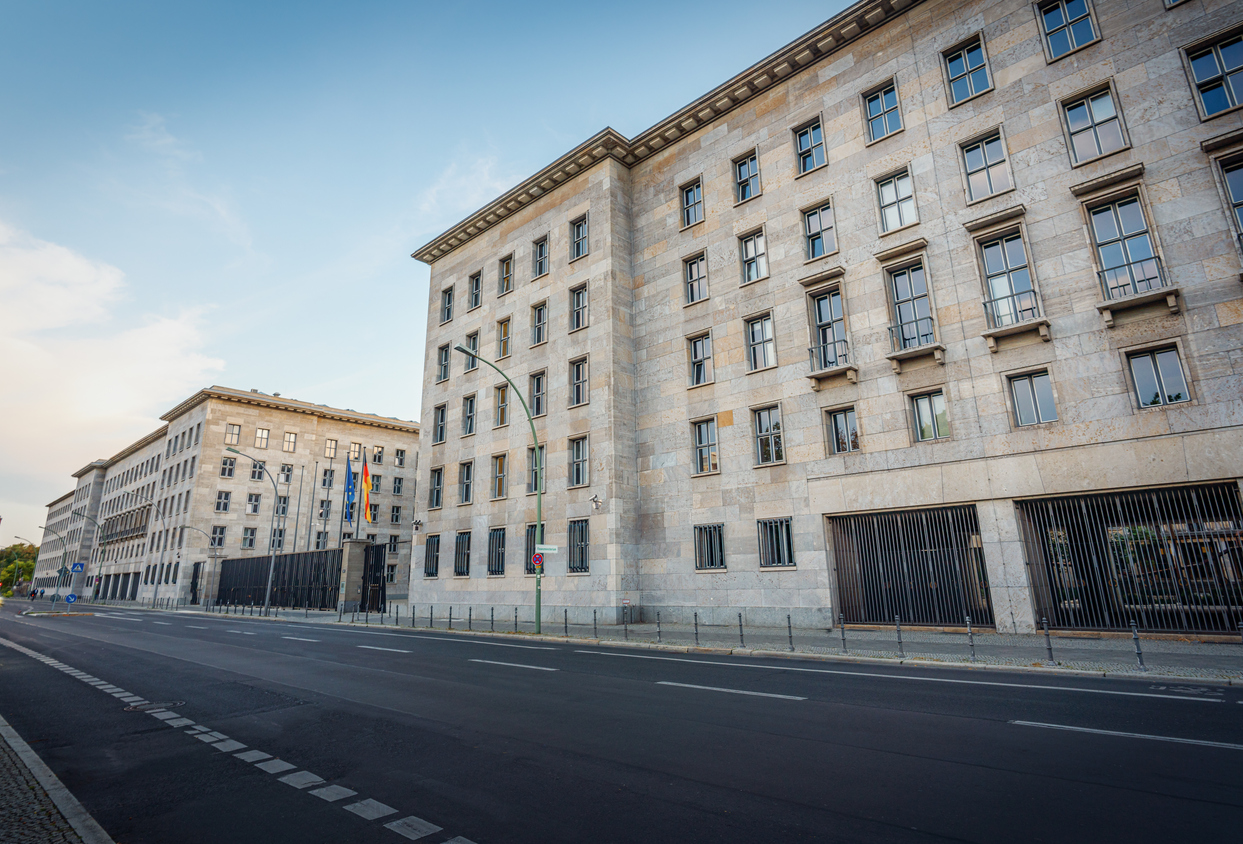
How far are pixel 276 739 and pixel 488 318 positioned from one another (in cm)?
2856

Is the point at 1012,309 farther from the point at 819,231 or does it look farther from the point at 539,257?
the point at 539,257

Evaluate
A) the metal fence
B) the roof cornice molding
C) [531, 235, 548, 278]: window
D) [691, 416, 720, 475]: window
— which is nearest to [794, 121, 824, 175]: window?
the roof cornice molding

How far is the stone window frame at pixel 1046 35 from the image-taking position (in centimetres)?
1827

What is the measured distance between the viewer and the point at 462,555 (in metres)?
32.1

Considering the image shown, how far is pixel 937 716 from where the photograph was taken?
27.2 ft

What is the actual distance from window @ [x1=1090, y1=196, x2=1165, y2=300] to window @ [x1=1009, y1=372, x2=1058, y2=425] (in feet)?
8.91

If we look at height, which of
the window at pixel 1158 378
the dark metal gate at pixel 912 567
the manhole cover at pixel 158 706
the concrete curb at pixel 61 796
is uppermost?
the window at pixel 1158 378

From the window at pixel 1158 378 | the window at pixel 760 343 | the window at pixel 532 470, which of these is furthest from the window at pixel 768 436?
the window at pixel 532 470

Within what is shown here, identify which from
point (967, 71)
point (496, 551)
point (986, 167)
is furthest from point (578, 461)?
point (967, 71)

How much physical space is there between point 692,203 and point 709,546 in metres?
15.0

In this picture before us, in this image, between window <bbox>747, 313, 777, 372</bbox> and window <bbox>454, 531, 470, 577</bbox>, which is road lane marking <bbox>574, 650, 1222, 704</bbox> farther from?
window <bbox>454, 531, 470, 577</bbox>

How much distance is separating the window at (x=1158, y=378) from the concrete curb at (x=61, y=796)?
2122cm

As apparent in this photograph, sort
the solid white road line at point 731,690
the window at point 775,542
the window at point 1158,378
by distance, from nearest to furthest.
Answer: the solid white road line at point 731,690 < the window at point 1158,378 < the window at point 775,542

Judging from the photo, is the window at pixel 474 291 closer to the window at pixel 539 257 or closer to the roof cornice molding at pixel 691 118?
the roof cornice molding at pixel 691 118
